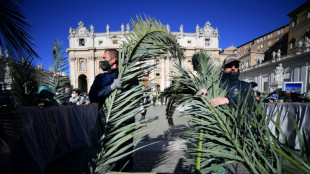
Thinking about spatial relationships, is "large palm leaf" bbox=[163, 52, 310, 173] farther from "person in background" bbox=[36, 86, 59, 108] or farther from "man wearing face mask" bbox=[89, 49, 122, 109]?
"person in background" bbox=[36, 86, 59, 108]

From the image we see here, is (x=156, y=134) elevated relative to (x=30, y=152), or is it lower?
lower

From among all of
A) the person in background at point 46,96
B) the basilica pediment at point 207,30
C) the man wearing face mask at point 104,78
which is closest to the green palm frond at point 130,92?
the man wearing face mask at point 104,78

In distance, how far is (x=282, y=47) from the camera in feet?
119

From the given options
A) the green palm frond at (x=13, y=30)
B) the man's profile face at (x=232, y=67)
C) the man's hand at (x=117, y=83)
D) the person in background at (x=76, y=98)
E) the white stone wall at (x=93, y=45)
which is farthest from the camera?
the white stone wall at (x=93, y=45)

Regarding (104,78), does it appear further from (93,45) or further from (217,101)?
(93,45)

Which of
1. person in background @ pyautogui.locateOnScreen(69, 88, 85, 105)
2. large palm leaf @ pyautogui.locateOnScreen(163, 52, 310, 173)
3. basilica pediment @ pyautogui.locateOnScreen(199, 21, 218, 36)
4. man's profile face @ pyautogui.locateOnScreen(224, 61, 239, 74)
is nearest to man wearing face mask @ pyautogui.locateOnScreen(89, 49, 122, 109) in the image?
large palm leaf @ pyautogui.locateOnScreen(163, 52, 310, 173)

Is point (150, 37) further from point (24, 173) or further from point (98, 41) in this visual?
point (98, 41)

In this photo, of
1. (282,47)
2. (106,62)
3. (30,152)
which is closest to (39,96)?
(30,152)

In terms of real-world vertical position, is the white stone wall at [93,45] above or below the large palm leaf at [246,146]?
above

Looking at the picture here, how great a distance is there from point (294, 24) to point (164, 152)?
41.2 m

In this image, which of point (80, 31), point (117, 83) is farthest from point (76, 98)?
point (80, 31)

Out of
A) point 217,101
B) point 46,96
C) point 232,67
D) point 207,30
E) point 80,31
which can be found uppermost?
point 207,30

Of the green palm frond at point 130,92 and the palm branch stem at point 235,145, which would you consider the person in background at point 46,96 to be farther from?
the palm branch stem at point 235,145

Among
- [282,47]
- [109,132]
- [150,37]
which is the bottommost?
[109,132]
